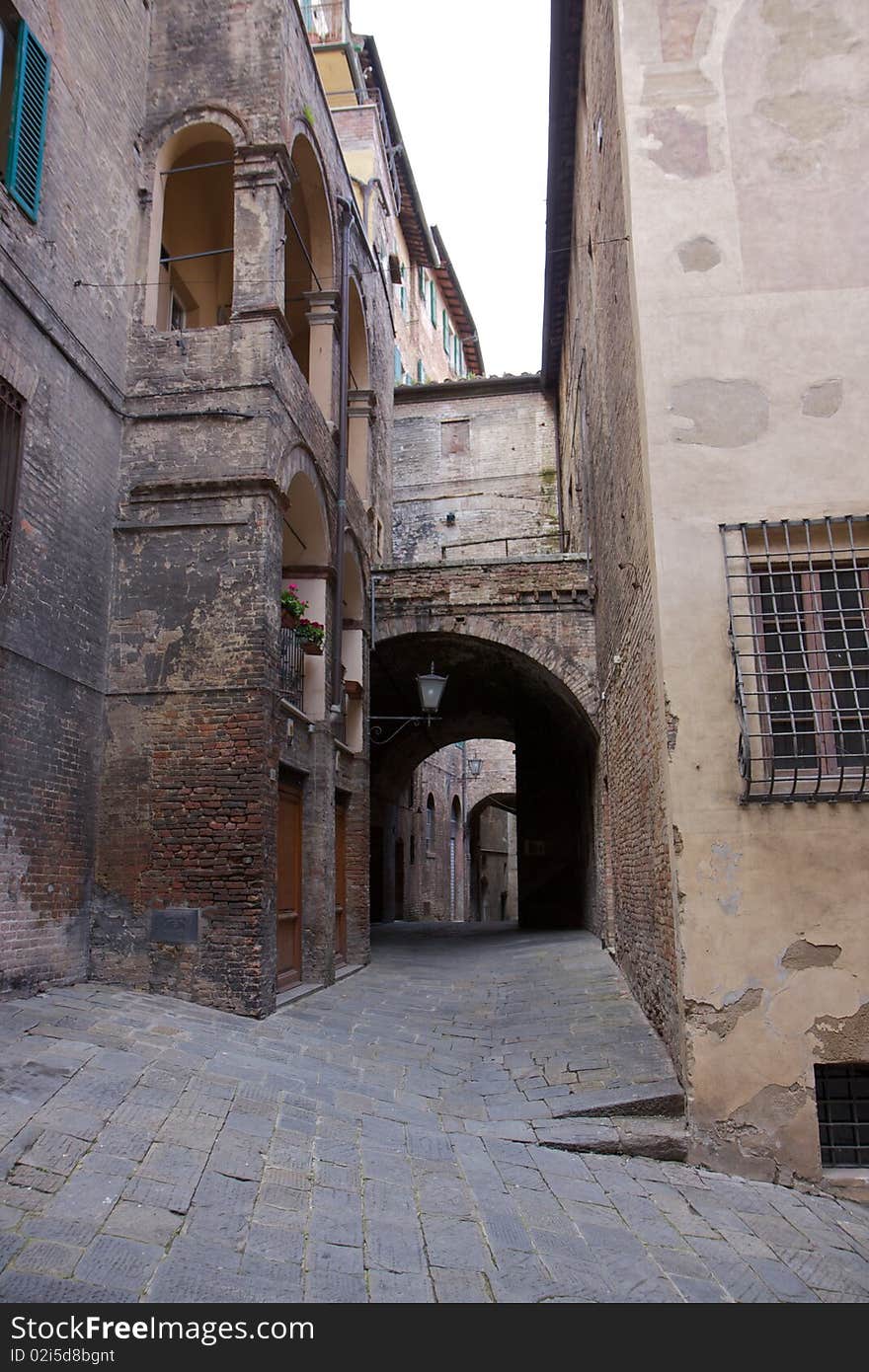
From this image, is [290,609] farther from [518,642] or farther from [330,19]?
[330,19]

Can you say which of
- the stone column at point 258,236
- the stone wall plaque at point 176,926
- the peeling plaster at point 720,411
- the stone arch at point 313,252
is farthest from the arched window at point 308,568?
the peeling plaster at point 720,411

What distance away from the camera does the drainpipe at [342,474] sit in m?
10.6

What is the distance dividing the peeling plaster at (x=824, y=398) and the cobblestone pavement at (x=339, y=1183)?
14.3 feet

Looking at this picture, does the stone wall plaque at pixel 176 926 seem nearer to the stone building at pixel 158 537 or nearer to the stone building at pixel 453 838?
the stone building at pixel 158 537

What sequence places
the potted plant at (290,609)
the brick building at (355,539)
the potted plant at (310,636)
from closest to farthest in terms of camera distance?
the brick building at (355,539), the potted plant at (290,609), the potted plant at (310,636)

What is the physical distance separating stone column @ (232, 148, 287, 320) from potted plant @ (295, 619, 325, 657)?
3.11 metres

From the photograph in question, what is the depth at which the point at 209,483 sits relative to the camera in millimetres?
8555

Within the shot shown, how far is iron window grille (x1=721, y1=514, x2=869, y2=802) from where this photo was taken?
19.1ft

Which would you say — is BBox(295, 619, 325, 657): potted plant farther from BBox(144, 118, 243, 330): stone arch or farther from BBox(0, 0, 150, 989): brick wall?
BBox(144, 118, 243, 330): stone arch

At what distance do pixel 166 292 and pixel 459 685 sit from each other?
26.1 feet

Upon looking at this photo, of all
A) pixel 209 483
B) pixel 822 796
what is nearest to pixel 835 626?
pixel 822 796

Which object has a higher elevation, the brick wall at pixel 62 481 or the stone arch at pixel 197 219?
the stone arch at pixel 197 219

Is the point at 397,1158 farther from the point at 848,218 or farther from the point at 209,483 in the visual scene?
the point at 848,218

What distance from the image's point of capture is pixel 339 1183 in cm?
460
